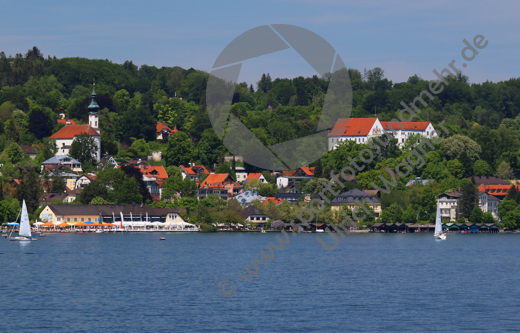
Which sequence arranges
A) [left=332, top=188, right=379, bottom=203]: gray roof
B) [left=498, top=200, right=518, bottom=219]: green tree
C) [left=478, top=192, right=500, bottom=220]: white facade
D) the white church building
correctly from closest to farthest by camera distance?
1. [left=332, top=188, right=379, bottom=203]: gray roof
2. [left=498, top=200, right=518, bottom=219]: green tree
3. [left=478, top=192, right=500, bottom=220]: white facade
4. the white church building

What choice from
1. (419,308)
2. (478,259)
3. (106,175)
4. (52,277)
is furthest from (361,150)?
(419,308)

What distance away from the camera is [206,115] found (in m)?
120

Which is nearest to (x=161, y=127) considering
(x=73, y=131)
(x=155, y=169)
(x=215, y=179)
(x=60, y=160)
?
(x=73, y=131)

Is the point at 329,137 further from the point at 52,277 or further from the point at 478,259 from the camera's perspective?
the point at 52,277

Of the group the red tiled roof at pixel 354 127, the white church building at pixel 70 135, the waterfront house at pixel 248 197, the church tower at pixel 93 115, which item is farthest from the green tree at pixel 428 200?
the church tower at pixel 93 115

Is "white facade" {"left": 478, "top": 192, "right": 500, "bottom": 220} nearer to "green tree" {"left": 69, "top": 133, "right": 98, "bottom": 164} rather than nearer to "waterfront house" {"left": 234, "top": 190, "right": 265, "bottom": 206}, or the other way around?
"waterfront house" {"left": 234, "top": 190, "right": 265, "bottom": 206}

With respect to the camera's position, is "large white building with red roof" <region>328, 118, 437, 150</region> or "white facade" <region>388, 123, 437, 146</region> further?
"large white building with red roof" <region>328, 118, 437, 150</region>

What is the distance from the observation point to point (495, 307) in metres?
28.8

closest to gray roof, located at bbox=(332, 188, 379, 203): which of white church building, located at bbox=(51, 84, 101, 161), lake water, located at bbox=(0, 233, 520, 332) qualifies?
lake water, located at bbox=(0, 233, 520, 332)

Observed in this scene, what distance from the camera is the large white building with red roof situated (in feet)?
356

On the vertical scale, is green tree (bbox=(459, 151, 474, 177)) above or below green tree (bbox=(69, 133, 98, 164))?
below

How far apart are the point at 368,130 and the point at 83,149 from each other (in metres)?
39.1

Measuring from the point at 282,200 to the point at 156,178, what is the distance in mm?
17416

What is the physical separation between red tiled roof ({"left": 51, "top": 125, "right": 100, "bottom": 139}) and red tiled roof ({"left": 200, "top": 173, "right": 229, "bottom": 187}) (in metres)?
18.0
